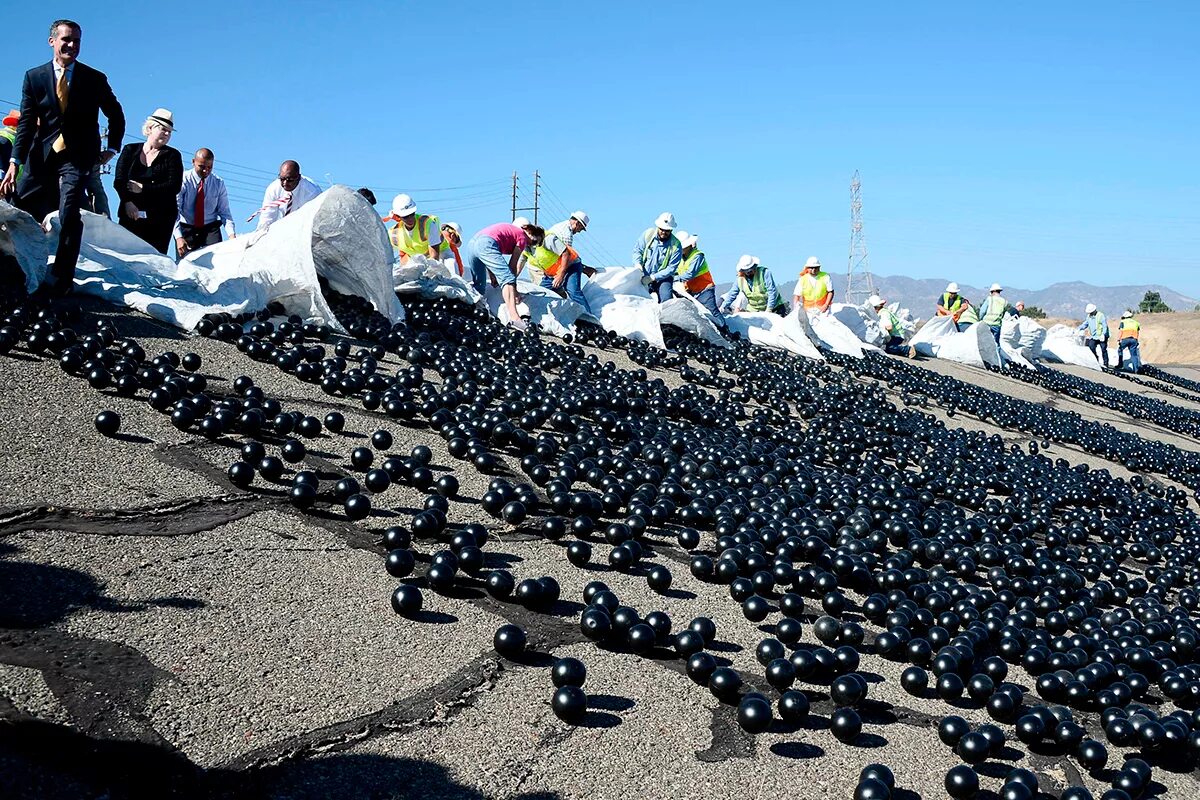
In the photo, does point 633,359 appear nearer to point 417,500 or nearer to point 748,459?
point 748,459

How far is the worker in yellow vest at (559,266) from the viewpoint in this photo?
14945 millimetres

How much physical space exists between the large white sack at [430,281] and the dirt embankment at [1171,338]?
36115 millimetres

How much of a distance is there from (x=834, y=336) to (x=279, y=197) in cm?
1091

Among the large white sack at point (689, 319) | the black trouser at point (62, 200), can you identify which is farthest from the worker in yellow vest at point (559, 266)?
the black trouser at point (62, 200)

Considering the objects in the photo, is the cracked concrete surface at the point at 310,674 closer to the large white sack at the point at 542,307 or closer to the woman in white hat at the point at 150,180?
the woman in white hat at the point at 150,180

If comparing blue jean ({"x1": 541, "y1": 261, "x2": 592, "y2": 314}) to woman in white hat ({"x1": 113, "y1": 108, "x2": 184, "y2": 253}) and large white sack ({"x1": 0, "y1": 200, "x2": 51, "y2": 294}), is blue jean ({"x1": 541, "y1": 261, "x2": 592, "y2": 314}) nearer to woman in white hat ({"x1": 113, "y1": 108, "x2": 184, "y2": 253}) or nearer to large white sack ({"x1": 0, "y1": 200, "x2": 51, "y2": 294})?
woman in white hat ({"x1": 113, "y1": 108, "x2": 184, "y2": 253})

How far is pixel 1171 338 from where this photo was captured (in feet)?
143

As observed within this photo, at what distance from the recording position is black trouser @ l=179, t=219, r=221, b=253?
11180 millimetres

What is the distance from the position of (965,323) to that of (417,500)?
24.0 meters

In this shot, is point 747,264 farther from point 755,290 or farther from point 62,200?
point 62,200

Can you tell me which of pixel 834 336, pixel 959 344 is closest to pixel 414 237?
pixel 834 336

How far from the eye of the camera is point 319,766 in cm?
291

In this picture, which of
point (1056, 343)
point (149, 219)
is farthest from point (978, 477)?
point (1056, 343)

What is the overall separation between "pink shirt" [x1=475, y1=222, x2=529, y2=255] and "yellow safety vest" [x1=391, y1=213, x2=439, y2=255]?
1.86 m
